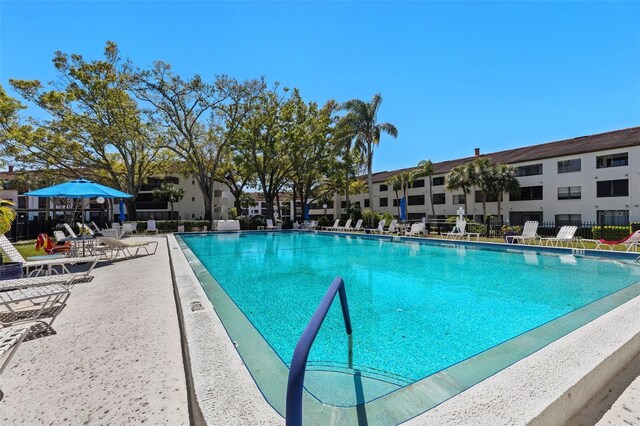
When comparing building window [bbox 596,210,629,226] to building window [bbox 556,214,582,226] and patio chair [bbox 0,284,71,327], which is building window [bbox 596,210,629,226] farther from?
patio chair [bbox 0,284,71,327]

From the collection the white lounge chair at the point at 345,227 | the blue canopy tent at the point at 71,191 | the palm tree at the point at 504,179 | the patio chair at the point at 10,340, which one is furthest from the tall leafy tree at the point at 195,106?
the patio chair at the point at 10,340

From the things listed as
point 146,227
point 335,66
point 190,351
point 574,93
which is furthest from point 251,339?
point 146,227

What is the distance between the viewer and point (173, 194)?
1855 inches

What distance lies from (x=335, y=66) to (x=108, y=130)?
18516mm

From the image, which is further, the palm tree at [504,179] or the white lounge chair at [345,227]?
the palm tree at [504,179]

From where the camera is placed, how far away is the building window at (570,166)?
27.4 m

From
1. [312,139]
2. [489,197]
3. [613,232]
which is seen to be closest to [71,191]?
[312,139]

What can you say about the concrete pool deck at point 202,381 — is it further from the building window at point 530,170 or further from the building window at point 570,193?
the building window at point 530,170

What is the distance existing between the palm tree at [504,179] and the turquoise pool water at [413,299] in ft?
65.9

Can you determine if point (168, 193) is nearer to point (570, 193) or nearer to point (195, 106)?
point (195, 106)

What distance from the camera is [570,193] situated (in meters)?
27.9

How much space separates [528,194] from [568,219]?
13.4ft

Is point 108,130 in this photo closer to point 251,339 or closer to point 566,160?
point 251,339

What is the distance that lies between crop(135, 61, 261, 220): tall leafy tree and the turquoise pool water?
18877 millimetres
